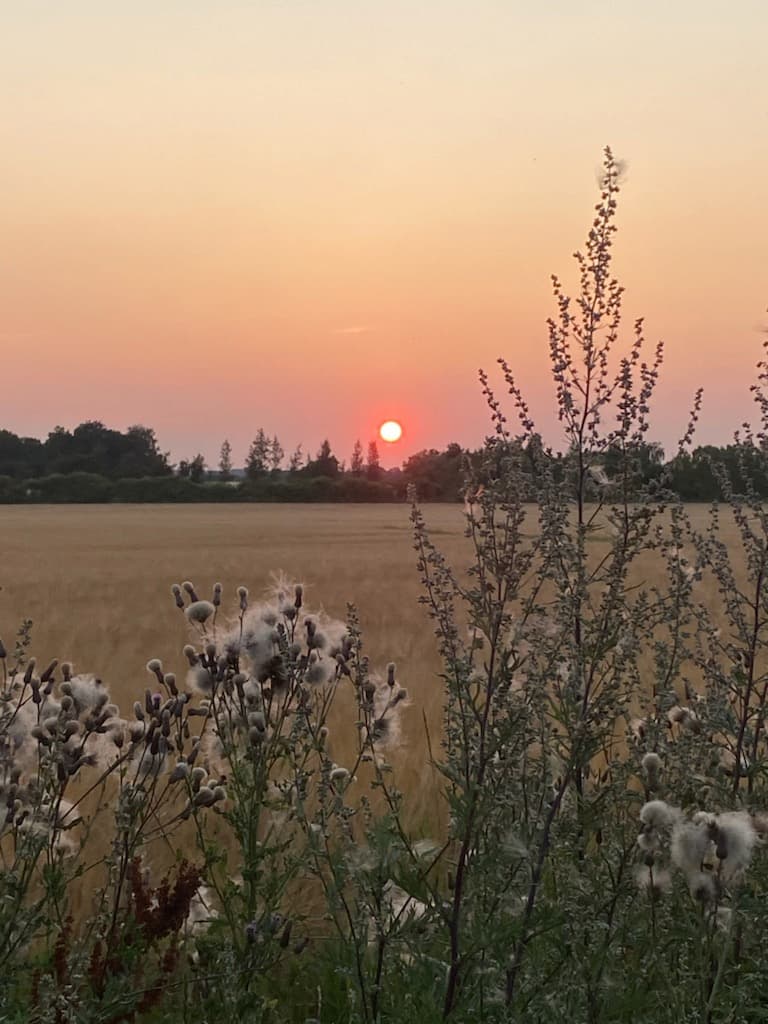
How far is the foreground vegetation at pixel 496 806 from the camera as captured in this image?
2.25 metres

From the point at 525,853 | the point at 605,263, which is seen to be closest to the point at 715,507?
the point at 605,263

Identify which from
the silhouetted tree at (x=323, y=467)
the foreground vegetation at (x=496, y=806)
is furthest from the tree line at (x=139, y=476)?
the foreground vegetation at (x=496, y=806)

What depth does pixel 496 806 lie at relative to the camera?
2.30 meters

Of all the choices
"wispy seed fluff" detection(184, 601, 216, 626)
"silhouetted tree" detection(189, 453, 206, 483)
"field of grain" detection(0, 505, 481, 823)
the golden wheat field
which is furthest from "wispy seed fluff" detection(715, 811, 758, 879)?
"silhouetted tree" detection(189, 453, 206, 483)

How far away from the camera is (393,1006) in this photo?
2.35 m

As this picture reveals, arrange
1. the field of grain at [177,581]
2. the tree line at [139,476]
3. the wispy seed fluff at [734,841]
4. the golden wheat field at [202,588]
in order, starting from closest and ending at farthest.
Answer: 1. the wispy seed fluff at [734,841]
2. the golden wheat field at [202,588]
3. the field of grain at [177,581]
4. the tree line at [139,476]

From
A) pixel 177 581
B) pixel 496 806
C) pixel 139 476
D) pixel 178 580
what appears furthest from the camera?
pixel 139 476

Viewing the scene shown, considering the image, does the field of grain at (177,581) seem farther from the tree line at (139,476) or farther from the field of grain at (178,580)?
the tree line at (139,476)

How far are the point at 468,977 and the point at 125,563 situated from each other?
58.9 ft

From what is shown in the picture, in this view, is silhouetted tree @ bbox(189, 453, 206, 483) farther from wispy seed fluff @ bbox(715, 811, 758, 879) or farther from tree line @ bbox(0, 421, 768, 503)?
wispy seed fluff @ bbox(715, 811, 758, 879)

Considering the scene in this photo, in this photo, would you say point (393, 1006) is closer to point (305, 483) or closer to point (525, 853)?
point (525, 853)

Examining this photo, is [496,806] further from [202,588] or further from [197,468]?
[197,468]

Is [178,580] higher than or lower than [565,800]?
lower

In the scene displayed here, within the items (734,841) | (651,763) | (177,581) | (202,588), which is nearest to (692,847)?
(734,841)
